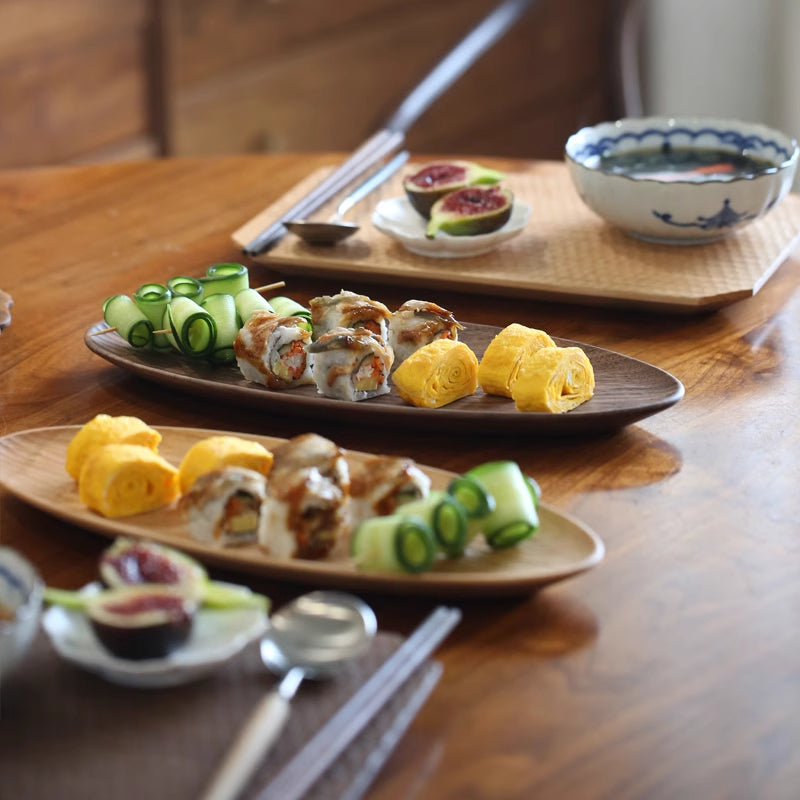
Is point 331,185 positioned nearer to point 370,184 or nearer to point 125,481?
point 370,184

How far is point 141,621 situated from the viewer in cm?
71

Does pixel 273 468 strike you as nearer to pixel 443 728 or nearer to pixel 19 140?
pixel 443 728

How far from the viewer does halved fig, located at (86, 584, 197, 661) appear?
71cm

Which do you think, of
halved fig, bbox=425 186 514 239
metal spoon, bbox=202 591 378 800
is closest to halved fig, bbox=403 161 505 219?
halved fig, bbox=425 186 514 239

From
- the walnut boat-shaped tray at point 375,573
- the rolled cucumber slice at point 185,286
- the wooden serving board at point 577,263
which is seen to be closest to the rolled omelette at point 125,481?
the walnut boat-shaped tray at point 375,573

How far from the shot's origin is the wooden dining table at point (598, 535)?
72cm

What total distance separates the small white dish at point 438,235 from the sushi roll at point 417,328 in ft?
0.95

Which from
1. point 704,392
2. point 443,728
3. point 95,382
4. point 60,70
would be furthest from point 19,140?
point 443,728

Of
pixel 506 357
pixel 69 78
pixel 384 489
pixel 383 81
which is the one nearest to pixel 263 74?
pixel 383 81

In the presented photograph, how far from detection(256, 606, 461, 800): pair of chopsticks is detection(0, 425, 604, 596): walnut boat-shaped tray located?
0.04 meters

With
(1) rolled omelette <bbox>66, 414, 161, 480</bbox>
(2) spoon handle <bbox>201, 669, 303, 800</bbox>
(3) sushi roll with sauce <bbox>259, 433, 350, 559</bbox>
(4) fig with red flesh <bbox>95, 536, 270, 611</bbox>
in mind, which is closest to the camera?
(2) spoon handle <bbox>201, 669, 303, 800</bbox>

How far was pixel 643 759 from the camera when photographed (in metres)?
0.71

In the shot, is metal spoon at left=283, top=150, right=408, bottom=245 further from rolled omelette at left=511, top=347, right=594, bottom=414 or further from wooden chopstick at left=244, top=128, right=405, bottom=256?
rolled omelette at left=511, top=347, right=594, bottom=414

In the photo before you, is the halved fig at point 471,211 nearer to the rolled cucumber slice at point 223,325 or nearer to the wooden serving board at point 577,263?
the wooden serving board at point 577,263
